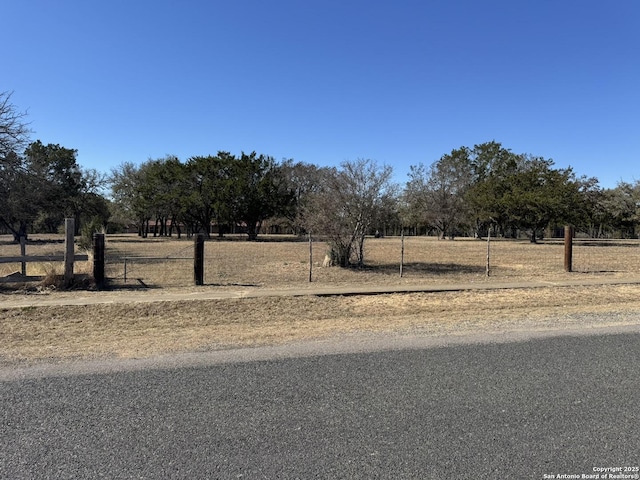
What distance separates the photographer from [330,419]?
381 centimetres

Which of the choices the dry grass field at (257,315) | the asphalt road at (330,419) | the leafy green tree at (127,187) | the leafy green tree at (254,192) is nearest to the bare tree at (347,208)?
the dry grass field at (257,315)

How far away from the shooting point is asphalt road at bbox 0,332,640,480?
3084 millimetres

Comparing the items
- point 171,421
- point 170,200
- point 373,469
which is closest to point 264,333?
point 171,421

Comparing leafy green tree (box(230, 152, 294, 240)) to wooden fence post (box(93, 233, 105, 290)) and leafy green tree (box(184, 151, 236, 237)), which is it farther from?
wooden fence post (box(93, 233, 105, 290))

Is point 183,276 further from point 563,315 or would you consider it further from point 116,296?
point 563,315

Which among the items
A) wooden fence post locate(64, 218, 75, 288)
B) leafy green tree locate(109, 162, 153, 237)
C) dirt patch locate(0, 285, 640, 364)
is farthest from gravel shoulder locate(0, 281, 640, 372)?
leafy green tree locate(109, 162, 153, 237)

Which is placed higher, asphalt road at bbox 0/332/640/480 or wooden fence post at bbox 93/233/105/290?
wooden fence post at bbox 93/233/105/290

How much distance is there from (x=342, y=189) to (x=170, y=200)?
39.3m

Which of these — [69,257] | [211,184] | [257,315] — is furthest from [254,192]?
[257,315]

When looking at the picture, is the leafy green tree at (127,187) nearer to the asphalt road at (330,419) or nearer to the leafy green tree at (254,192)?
the leafy green tree at (254,192)

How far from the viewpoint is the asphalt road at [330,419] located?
3.08m

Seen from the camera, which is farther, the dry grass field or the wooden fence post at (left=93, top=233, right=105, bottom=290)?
the wooden fence post at (left=93, top=233, right=105, bottom=290)

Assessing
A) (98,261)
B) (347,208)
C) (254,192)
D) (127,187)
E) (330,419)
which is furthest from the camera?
(127,187)

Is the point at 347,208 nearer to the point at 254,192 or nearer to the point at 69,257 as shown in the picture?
the point at 69,257
